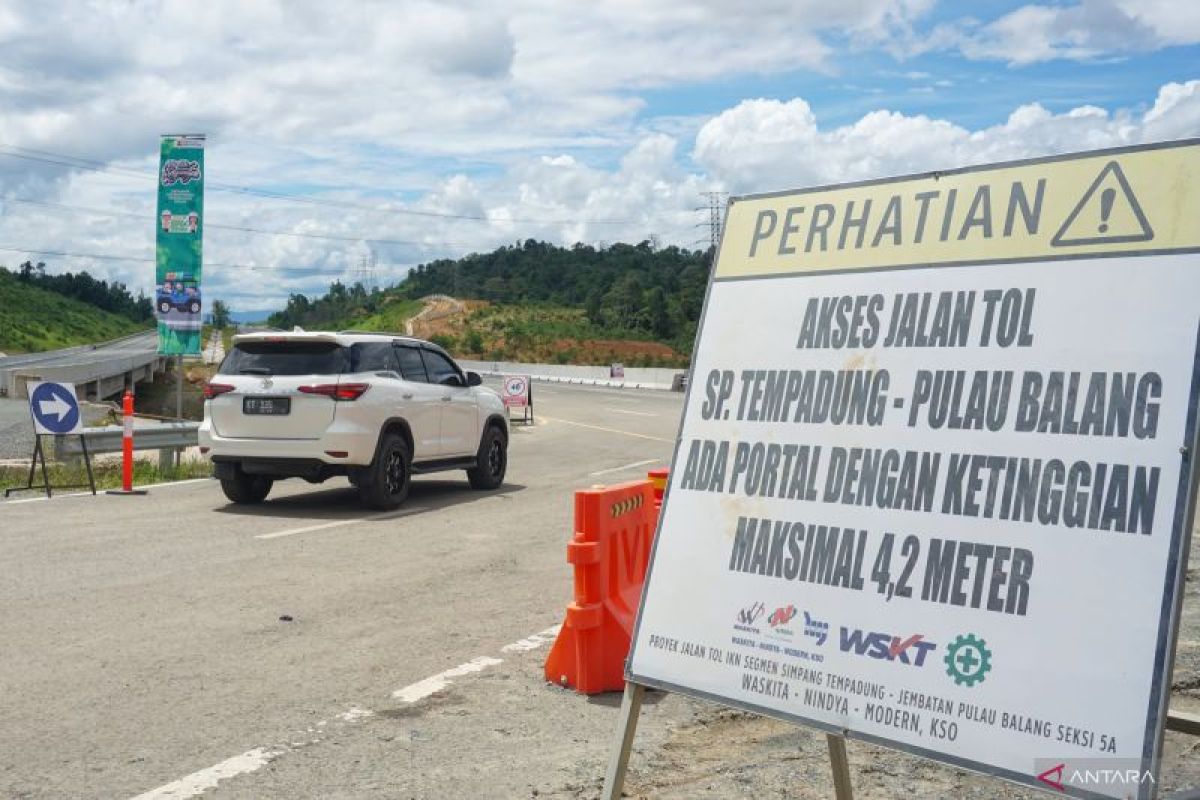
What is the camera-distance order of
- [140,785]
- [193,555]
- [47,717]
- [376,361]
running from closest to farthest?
[140,785] < [47,717] < [193,555] < [376,361]

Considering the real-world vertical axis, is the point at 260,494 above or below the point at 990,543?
below

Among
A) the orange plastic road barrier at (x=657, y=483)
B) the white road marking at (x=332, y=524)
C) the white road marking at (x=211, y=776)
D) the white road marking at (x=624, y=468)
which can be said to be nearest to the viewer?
the white road marking at (x=211, y=776)

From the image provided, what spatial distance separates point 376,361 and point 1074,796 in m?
10.6

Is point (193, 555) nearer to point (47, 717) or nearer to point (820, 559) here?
point (47, 717)

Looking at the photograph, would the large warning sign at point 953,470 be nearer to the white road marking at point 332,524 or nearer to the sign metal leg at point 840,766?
the sign metal leg at point 840,766

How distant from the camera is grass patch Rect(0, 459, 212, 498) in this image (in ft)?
48.4

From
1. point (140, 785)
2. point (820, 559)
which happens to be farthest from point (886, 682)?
point (140, 785)

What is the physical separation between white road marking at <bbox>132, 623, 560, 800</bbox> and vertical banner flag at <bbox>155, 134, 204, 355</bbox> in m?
14.9

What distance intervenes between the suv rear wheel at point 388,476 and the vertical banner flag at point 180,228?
8.33 m

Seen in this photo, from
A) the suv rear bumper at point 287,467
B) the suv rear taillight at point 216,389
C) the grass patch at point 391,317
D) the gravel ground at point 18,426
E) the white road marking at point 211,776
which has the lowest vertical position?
the gravel ground at point 18,426

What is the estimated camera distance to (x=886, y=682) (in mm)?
3383

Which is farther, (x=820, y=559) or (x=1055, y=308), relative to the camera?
(x=820, y=559)

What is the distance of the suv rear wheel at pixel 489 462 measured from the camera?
14789mm

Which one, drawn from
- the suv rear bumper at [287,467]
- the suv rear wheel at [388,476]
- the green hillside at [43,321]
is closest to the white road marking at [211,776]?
the suv rear bumper at [287,467]
